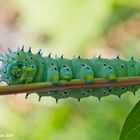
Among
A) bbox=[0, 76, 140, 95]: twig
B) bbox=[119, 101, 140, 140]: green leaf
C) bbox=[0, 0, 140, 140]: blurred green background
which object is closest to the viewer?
bbox=[0, 76, 140, 95]: twig

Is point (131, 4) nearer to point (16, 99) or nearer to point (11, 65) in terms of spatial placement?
point (16, 99)

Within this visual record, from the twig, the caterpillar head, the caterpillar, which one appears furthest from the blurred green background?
the twig

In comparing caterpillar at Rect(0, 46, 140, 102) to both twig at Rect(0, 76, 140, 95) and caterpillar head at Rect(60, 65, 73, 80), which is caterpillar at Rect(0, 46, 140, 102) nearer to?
caterpillar head at Rect(60, 65, 73, 80)

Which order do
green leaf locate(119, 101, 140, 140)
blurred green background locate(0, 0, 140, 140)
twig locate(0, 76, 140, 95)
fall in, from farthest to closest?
blurred green background locate(0, 0, 140, 140)
green leaf locate(119, 101, 140, 140)
twig locate(0, 76, 140, 95)

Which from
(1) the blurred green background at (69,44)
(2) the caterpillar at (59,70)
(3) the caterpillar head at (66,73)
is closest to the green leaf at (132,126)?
(2) the caterpillar at (59,70)

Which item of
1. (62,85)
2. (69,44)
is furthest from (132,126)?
(69,44)

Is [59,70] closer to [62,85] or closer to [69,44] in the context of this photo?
[62,85]
